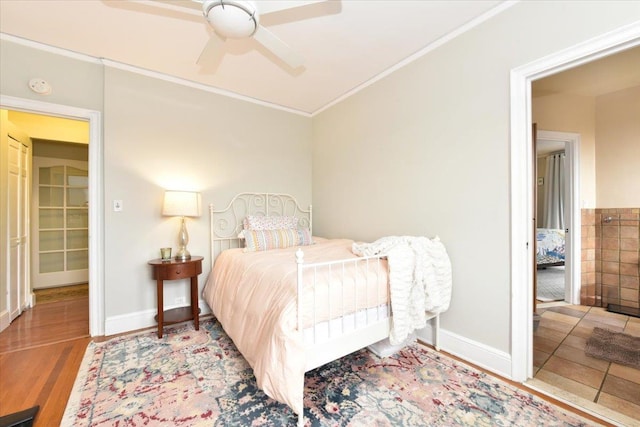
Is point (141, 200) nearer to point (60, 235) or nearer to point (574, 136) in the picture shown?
point (60, 235)

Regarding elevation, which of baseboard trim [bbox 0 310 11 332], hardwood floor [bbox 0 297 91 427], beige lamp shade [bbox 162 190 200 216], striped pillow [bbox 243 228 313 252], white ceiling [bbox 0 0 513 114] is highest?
white ceiling [bbox 0 0 513 114]

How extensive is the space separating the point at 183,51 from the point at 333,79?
1529 millimetres

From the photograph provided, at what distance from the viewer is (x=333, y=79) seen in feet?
9.81

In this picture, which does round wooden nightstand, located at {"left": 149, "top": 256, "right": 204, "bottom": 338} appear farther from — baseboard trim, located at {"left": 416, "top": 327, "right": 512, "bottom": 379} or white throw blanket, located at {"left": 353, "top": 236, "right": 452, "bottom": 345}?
baseboard trim, located at {"left": 416, "top": 327, "right": 512, "bottom": 379}

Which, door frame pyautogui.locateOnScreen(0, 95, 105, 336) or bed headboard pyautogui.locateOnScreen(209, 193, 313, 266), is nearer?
door frame pyautogui.locateOnScreen(0, 95, 105, 336)

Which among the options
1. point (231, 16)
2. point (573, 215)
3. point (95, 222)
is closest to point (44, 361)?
point (95, 222)

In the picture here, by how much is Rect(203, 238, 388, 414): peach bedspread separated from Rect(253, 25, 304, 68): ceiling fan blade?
151cm

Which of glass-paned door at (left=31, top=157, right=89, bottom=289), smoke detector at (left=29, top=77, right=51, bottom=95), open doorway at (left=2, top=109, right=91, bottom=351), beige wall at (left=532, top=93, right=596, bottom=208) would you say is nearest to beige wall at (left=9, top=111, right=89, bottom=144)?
open doorway at (left=2, top=109, right=91, bottom=351)

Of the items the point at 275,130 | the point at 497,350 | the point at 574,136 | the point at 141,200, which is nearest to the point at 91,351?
the point at 141,200

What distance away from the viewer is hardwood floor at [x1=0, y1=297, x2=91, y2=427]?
1.63m

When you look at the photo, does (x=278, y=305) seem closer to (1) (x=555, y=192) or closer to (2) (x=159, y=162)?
(2) (x=159, y=162)

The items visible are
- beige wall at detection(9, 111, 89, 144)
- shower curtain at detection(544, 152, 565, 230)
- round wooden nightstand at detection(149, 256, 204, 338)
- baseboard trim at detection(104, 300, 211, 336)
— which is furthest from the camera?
shower curtain at detection(544, 152, 565, 230)

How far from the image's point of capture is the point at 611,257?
326 centimetres

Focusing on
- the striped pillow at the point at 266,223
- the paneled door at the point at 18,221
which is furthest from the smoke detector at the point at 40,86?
the striped pillow at the point at 266,223
